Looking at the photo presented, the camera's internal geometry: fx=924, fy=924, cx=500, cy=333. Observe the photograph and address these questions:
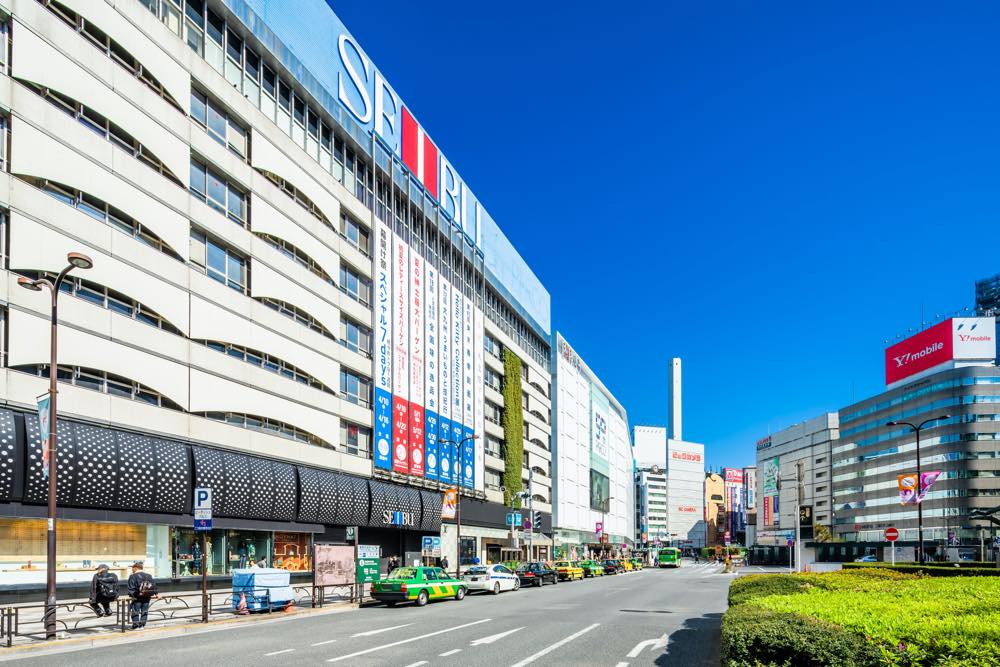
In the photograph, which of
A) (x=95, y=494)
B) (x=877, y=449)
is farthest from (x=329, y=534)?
(x=877, y=449)

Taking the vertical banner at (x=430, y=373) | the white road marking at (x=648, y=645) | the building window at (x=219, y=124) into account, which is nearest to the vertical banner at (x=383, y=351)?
the vertical banner at (x=430, y=373)

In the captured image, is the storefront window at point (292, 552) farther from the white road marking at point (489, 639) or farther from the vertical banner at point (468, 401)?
the white road marking at point (489, 639)

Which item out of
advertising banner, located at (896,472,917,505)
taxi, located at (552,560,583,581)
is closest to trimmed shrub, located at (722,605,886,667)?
advertising banner, located at (896,472,917,505)

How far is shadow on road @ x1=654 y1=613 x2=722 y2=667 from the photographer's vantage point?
17.7 meters

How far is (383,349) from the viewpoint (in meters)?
57.6

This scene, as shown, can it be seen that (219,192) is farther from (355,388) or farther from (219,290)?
(355,388)

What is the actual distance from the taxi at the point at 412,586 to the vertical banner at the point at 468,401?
33201 mm

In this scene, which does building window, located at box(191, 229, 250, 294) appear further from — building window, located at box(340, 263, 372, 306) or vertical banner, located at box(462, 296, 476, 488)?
vertical banner, located at box(462, 296, 476, 488)

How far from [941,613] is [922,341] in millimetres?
141777

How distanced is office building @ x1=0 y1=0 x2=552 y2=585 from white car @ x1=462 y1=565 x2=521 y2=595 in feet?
29.6

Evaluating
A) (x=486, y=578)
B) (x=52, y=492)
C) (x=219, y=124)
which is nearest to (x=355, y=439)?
(x=486, y=578)

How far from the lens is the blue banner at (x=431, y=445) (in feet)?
208

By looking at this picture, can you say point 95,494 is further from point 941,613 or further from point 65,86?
point 941,613

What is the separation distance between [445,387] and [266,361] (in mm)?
23686
